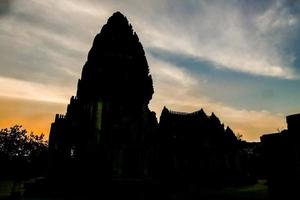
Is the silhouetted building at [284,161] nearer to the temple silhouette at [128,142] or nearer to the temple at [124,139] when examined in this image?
the temple silhouette at [128,142]

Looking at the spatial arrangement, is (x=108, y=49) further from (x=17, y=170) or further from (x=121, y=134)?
(x=17, y=170)

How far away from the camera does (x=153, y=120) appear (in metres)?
25.6

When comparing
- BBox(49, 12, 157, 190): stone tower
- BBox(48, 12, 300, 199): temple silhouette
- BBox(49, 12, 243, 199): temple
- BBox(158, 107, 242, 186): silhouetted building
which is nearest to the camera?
BBox(48, 12, 300, 199): temple silhouette

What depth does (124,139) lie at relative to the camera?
23.2 metres

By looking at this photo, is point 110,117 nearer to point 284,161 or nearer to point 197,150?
point 197,150

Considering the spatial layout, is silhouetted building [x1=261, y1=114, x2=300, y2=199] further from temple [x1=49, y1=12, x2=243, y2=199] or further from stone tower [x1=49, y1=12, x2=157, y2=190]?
stone tower [x1=49, y1=12, x2=157, y2=190]

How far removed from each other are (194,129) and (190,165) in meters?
5.13

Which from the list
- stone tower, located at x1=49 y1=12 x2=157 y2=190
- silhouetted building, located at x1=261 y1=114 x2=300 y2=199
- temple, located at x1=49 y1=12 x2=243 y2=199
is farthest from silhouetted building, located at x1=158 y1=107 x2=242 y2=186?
silhouetted building, located at x1=261 y1=114 x2=300 y2=199

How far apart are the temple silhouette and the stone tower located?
3.4 inches

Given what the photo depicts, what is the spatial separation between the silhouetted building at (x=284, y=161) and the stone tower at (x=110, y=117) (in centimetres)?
1135

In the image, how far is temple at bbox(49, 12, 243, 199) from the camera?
2169 centimetres

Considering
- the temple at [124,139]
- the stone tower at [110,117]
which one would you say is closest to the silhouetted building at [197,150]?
the temple at [124,139]

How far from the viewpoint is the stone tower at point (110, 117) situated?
22297mm

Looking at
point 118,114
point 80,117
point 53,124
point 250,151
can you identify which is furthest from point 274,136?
point 250,151
